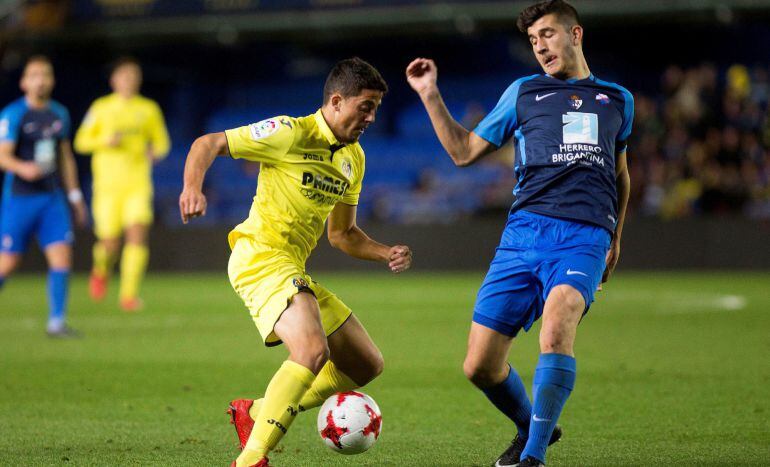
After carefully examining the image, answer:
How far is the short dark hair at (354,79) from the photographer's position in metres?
4.96

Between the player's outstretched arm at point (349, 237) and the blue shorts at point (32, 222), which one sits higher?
the player's outstretched arm at point (349, 237)

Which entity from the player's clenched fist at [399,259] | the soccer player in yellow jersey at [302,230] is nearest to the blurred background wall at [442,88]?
the soccer player in yellow jersey at [302,230]

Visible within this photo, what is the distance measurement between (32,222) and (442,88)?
16.6 m

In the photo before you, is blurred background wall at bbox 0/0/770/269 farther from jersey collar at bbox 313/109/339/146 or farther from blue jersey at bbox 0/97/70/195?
jersey collar at bbox 313/109/339/146

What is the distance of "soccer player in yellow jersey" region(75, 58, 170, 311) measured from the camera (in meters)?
12.9

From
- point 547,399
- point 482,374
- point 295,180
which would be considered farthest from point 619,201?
point 295,180

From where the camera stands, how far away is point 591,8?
20.4 m

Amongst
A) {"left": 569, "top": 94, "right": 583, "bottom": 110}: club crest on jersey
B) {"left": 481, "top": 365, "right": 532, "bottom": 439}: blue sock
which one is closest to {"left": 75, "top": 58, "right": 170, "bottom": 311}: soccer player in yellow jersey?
{"left": 481, "top": 365, "right": 532, "bottom": 439}: blue sock

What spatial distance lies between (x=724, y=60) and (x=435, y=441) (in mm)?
20170

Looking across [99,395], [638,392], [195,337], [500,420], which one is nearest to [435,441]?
[500,420]

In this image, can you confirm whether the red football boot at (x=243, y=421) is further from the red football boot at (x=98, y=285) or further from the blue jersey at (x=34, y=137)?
the red football boot at (x=98, y=285)

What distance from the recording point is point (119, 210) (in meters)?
13.3

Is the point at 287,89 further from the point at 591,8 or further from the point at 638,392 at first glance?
the point at 638,392

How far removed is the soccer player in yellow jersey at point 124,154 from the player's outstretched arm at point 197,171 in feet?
26.8
